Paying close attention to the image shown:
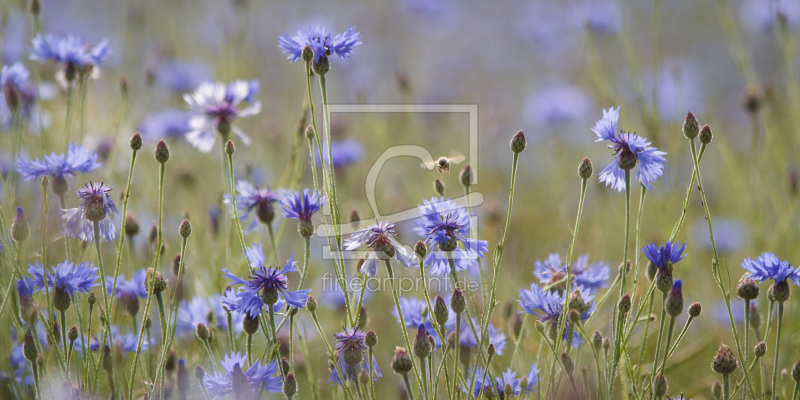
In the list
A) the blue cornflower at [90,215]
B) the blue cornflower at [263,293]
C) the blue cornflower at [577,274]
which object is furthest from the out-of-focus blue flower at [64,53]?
the blue cornflower at [577,274]

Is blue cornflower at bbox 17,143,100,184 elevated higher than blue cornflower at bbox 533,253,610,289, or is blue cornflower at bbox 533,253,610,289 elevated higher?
blue cornflower at bbox 17,143,100,184

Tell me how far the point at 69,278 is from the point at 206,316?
0.29m

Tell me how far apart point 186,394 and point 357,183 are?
5.65ft

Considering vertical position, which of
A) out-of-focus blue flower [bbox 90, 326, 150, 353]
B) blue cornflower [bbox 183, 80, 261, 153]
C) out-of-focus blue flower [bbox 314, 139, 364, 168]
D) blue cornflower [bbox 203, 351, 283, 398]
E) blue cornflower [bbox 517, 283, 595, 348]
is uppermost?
out-of-focus blue flower [bbox 314, 139, 364, 168]

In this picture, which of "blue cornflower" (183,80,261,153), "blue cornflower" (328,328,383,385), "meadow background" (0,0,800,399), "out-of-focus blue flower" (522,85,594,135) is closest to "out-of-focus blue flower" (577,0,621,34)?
"meadow background" (0,0,800,399)

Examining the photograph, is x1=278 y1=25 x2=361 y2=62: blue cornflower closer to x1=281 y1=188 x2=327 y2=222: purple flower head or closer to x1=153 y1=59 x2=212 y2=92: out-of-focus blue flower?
x1=281 y1=188 x2=327 y2=222: purple flower head

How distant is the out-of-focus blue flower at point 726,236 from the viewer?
8.78 ft

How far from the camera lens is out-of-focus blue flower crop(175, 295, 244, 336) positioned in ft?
4.60

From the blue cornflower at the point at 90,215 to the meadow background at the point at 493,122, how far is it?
0.14 ft

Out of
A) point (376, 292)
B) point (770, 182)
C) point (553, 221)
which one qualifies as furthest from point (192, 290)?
point (770, 182)

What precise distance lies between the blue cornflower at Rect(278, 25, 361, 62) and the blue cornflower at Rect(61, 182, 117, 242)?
1.30 ft

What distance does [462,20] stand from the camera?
698 centimetres

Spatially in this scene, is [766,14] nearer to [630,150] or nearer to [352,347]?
[630,150]

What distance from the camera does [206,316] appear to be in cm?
142
